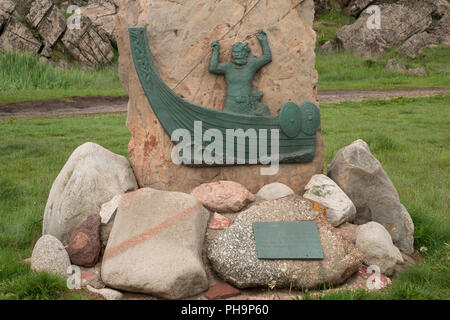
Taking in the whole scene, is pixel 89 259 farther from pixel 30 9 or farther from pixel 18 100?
pixel 30 9

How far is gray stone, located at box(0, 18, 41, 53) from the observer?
44.9ft

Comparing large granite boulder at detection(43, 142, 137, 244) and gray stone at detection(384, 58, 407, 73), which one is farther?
gray stone at detection(384, 58, 407, 73)

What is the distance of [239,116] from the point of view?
15.7 feet

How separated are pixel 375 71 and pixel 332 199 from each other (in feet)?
38.1

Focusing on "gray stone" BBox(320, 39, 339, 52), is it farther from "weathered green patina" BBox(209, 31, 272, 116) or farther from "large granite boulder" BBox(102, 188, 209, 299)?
"large granite boulder" BBox(102, 188, 209, 299)

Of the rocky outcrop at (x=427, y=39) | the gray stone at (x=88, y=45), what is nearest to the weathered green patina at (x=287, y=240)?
the gray stone at (x=88, y=45)

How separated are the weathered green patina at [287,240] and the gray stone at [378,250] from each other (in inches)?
16.7

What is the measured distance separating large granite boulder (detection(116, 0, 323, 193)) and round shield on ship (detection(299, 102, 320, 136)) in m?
0.12

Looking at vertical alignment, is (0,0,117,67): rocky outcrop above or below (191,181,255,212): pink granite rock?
above

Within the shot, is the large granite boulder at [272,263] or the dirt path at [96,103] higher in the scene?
the dirt path at [96,103]

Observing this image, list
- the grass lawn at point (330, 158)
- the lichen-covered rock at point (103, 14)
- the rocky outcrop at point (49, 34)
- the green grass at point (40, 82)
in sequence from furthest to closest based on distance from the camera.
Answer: the lichen-covered rock at point (103, 14), the rocky outcrop at point (49, 34), the green grass at point (40, 82), the grass lawn at point (330, 158)

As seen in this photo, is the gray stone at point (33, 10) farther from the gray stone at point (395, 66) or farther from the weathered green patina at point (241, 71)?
the weathered green patina at point (241, 71)

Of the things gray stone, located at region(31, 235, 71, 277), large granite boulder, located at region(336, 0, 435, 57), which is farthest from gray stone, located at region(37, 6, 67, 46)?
gray stone, located at region(31, 235, 71, 277)

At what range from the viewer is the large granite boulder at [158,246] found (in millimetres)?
3682
